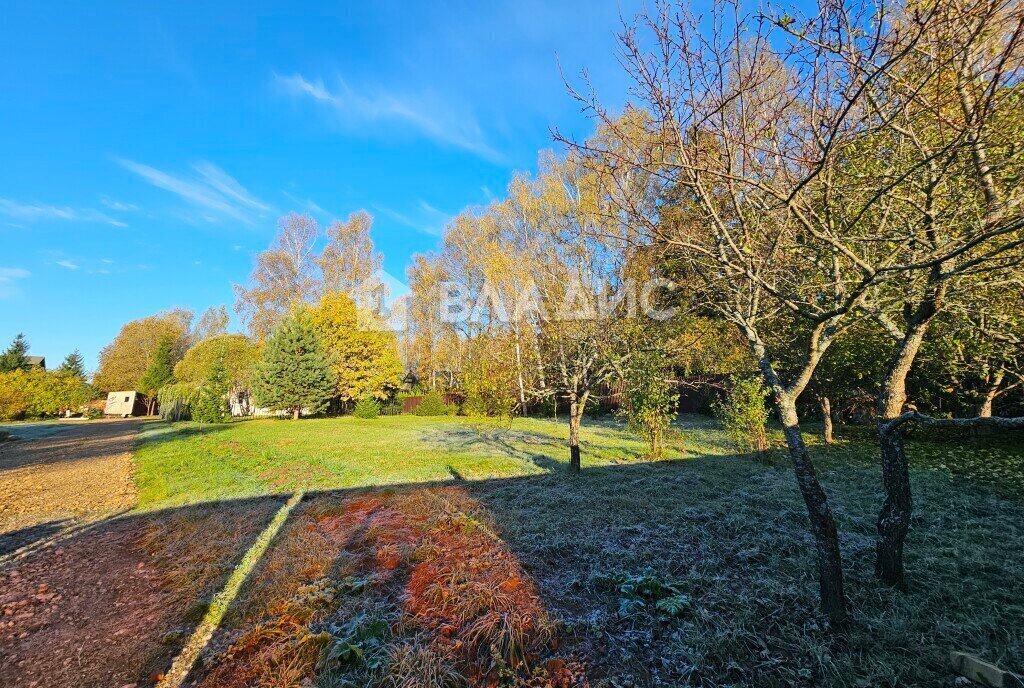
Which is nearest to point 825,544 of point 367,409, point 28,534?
point 28,534

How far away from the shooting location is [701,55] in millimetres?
2516

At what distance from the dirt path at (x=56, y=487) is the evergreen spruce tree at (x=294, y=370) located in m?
8.20

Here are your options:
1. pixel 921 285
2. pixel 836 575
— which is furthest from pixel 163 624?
pixel 921 285

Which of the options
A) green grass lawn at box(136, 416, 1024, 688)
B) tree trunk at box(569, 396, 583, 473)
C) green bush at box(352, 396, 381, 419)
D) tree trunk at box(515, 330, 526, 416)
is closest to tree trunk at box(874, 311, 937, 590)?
green grass lawn at box(136, 416, 1024, 688)

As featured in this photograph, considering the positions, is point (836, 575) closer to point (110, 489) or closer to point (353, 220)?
point (110, 489)

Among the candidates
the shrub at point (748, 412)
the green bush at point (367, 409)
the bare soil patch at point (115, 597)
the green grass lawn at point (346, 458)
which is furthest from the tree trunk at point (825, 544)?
the green bush at point (367, 409)

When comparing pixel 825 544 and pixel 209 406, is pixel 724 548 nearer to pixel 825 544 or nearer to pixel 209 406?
pixel 825 544

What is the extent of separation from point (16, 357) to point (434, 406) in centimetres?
3327

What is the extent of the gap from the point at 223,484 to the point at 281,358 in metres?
15.5

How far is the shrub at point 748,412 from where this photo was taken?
7809 mm

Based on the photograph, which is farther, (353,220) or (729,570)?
(353,220)

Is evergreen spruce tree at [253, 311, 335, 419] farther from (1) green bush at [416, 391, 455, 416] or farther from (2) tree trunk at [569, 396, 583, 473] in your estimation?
(2) tree trunk at [569, 396, 583, 473]

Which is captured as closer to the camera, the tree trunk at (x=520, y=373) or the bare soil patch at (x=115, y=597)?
the bare soil patch at (x=115, y=597)

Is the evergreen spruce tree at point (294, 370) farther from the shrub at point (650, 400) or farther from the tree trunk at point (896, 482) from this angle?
the tree trunk at point (896, 482)
